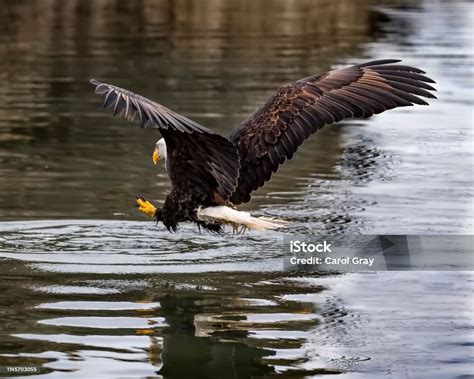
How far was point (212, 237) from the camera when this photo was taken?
838cm

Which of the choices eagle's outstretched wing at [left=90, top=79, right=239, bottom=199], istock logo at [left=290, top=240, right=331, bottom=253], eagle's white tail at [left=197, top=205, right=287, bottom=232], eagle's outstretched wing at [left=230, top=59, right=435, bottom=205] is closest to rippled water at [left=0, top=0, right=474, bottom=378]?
istock logo at [left=290, top=240, right=331, bottom=253]

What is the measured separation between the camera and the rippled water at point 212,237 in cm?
618

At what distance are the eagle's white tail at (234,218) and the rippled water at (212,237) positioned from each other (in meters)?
0.32

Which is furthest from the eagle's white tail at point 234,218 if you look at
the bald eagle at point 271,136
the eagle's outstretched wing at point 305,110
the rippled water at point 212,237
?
the rippled water at point 212,237

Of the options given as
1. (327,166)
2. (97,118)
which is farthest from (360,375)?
(97,118)

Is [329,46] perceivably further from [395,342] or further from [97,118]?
[395,342]

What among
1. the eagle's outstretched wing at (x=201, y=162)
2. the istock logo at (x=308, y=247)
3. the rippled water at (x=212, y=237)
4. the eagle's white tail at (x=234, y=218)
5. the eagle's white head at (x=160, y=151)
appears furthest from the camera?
the istock logo at (x=308, y=247)

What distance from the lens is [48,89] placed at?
48.8ft

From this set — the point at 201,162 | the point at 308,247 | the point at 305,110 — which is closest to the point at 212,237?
the point at 308,247

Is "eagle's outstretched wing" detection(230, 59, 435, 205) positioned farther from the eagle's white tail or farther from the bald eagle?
the eagle's white tail

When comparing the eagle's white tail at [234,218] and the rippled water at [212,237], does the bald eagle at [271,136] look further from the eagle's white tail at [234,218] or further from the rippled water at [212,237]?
the rippled water at [212,237]

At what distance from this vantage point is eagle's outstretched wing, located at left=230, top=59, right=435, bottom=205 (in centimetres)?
730

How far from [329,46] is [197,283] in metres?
12.3

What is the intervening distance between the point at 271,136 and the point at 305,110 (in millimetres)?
243
